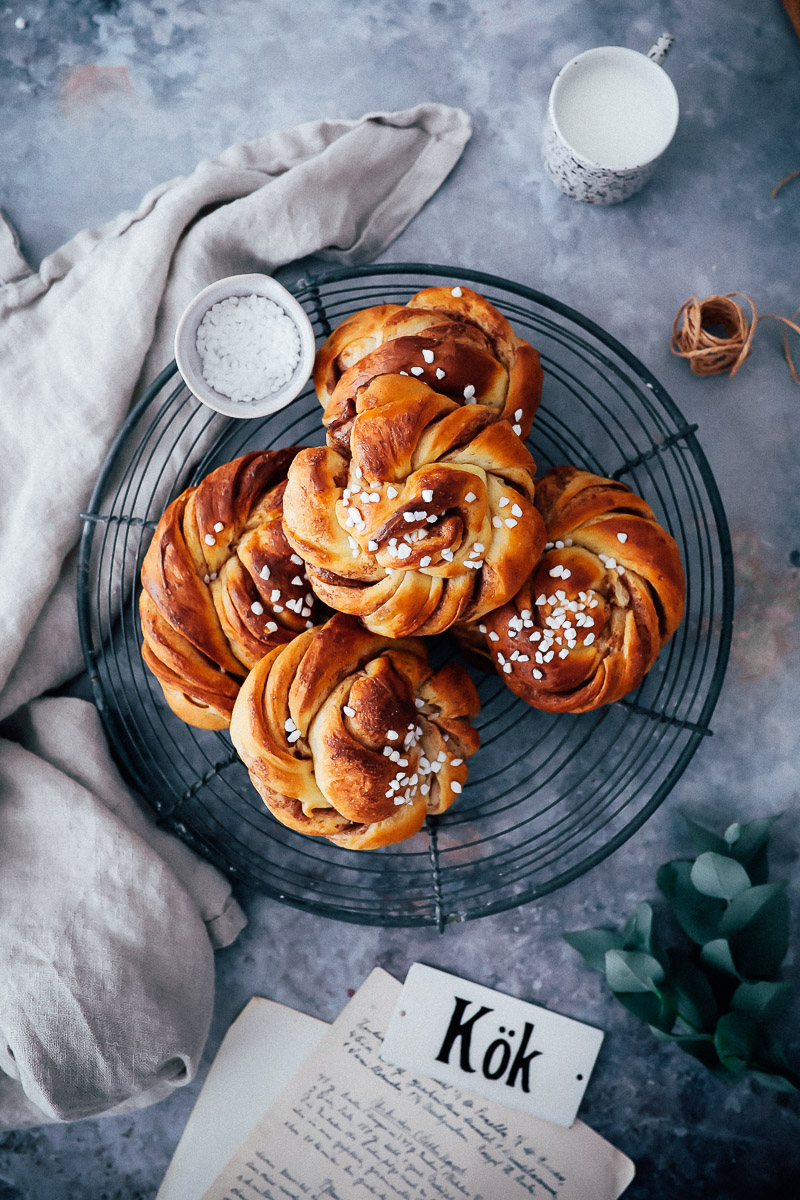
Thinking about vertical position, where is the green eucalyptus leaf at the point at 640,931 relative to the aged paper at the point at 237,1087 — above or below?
below

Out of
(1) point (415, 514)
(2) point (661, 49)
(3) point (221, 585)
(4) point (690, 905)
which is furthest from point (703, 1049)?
(2) point (661, 49)

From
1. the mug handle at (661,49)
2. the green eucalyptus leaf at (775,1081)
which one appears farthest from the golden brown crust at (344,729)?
the mug handle at (661,49)

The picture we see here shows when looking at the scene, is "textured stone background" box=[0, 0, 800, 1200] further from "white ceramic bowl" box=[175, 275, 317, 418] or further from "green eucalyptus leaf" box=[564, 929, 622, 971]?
"white ceramic bowl" box=[175, 275, 317, 418]

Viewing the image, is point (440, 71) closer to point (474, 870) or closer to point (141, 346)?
point (141, 346)

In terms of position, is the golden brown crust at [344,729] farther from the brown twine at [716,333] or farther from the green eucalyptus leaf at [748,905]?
the brown twine at [716,333]

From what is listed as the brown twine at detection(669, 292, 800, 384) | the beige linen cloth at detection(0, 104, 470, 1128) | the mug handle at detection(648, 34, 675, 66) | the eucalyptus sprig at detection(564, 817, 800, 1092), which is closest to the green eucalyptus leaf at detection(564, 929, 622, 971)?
the eucalyptus sprig at detection(564, 817, 800, 1092)

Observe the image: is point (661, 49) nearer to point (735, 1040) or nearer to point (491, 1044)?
point (735, 1040)
